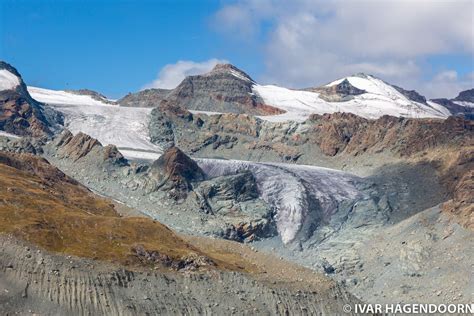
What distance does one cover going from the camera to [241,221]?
13338cm

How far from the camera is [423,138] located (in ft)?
527

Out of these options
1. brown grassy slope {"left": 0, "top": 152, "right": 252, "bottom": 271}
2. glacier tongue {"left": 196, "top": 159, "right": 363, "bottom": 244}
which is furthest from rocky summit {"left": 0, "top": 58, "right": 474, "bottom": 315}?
glacier tongue {"left": 196, "top": 159, "right": 363, "bottom": 244}

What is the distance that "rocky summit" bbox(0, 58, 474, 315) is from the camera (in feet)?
214

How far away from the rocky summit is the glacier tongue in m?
0.39

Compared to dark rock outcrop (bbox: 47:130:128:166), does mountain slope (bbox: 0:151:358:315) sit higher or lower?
lower

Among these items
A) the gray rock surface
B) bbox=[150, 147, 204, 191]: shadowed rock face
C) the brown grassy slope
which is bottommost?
the gray rock surface

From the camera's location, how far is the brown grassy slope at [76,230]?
68062 millimetres

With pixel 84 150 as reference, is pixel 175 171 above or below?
below

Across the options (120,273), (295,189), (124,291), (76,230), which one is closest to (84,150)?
(295,189)

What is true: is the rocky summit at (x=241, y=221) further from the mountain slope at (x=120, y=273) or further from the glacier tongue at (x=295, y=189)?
the glacier tongue at (x=295, y=189)

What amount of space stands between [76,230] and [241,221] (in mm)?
62300

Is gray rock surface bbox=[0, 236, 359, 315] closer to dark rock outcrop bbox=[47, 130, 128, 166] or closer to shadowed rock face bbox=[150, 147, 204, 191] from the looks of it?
shadowed rock face bbox=[150, 147, 204, 191]

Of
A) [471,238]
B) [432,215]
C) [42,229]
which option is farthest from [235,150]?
[42,229]

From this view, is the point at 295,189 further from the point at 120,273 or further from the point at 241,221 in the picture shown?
the point at 120,273
